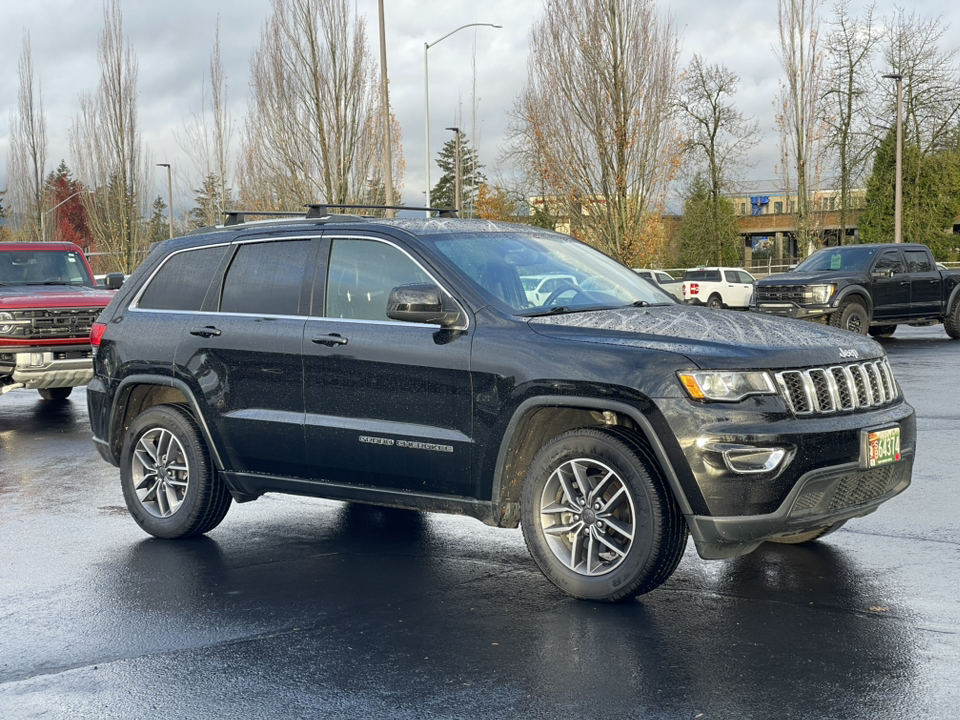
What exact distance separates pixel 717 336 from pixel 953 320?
1907cm

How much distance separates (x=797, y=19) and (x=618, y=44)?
30.6 feet

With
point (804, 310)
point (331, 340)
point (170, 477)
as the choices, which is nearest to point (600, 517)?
point (331, 340)

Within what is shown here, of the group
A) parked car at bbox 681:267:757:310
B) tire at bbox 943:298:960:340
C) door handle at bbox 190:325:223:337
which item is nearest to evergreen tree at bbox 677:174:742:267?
parked car at bbox 681:267:757:310

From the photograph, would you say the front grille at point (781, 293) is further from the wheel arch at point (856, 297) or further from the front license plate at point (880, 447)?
the front license plate at point (880, 447)

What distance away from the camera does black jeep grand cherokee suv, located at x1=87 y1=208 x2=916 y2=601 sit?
5035 millimetres

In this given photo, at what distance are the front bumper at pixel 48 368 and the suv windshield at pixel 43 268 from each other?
1.86 metres

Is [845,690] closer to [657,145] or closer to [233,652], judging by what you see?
[233,652]

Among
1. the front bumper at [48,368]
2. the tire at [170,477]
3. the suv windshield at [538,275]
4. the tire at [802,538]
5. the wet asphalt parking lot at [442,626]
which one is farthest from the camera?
the front bumper at [48,368]

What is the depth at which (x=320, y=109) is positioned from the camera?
33500 millimetres

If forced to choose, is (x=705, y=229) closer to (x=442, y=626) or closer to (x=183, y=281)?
(x=183, y=281)

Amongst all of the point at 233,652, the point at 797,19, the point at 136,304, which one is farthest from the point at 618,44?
the point at 233,652

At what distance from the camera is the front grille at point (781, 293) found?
20594 millimetres

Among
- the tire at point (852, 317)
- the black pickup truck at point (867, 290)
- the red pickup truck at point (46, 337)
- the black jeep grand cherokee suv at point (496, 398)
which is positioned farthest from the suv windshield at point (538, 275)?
the tire at point (852, 317)

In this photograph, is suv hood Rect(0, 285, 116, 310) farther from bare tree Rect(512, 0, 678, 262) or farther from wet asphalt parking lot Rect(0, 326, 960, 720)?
bare tree Rect(512, 0, 678, 262)
